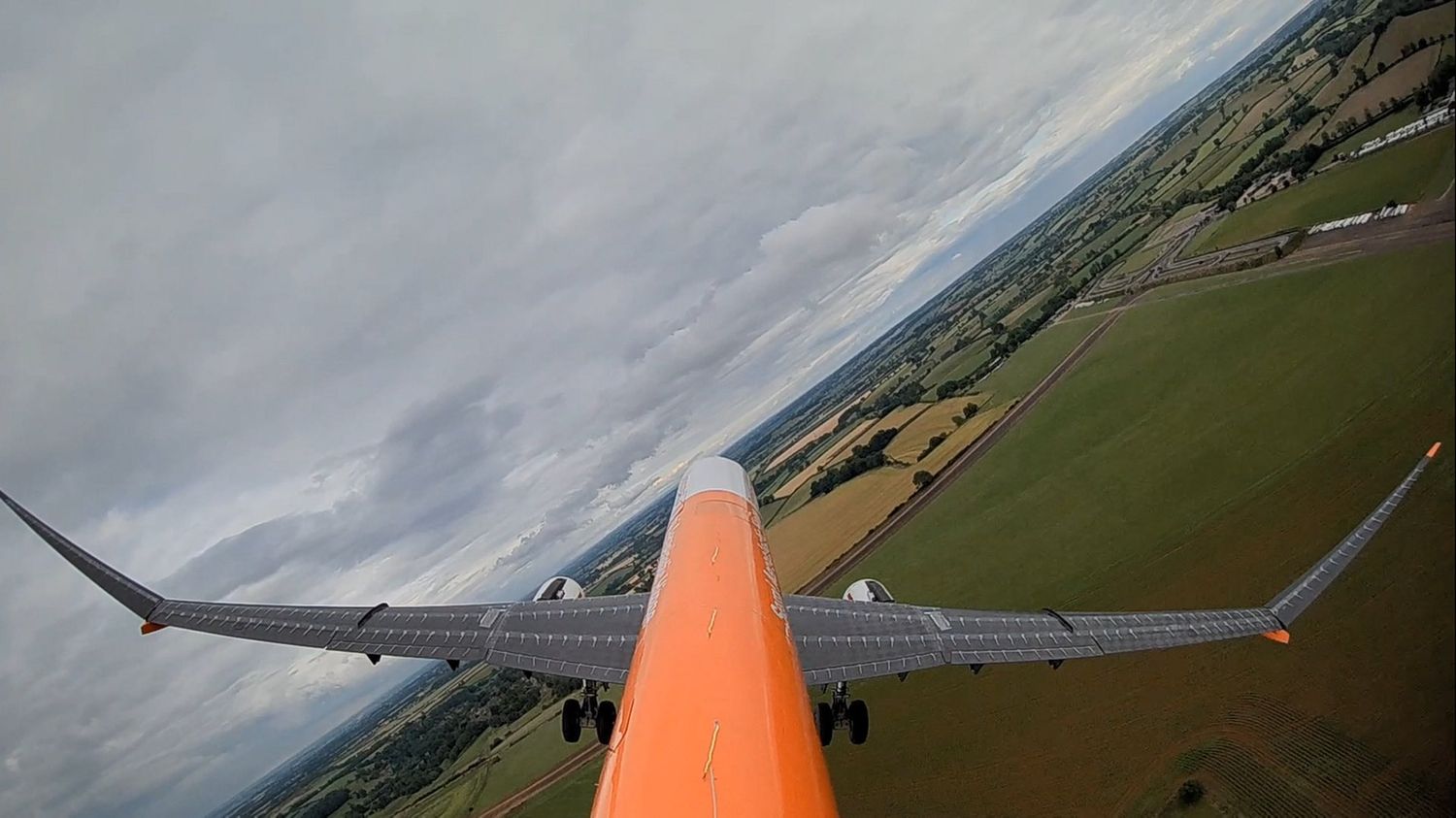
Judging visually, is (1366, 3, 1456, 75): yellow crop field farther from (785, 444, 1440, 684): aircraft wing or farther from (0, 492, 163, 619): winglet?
(0, 492, 163, 619): winglet

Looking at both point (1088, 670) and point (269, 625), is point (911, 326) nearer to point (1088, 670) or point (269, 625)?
point (1088, 670)

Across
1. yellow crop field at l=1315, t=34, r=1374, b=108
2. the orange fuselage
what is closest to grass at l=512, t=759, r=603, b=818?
the orange fuselage

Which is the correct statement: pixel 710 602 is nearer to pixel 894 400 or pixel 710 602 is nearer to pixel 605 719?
pixel 605 719

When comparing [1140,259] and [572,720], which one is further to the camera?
[1140,259]

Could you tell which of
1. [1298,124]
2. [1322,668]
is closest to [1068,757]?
[1322,668]

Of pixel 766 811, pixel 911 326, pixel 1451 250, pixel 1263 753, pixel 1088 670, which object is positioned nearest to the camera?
pixel 766 811

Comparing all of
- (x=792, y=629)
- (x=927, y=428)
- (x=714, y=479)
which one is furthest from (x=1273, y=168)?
(x=792, y=629)

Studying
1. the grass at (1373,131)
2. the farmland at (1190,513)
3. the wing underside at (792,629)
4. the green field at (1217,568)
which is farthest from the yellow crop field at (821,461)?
the grass at (1373,131)
